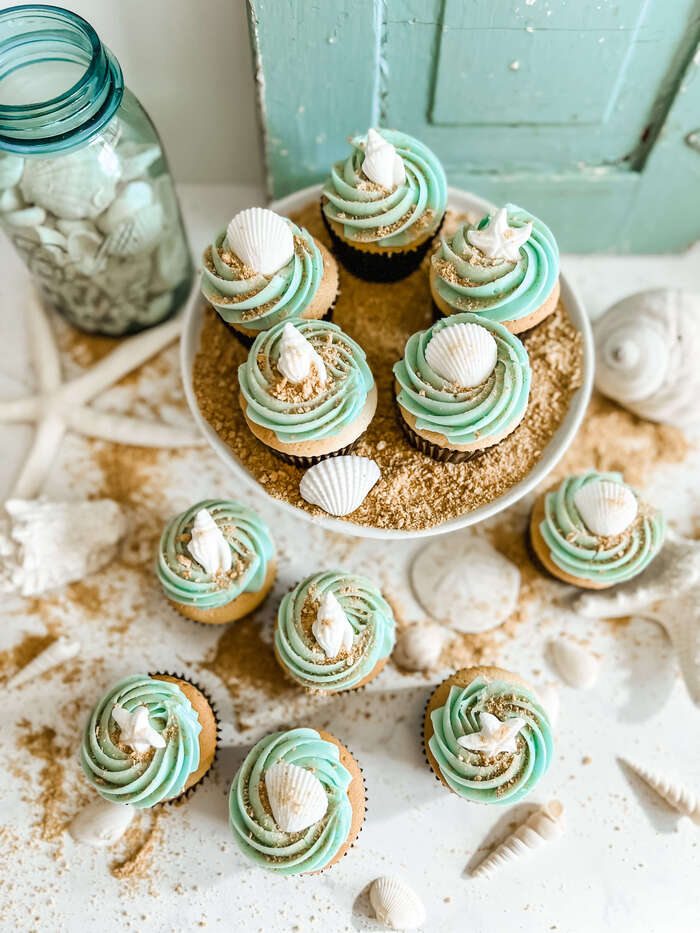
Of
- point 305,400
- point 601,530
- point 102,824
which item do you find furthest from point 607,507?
point 102,824

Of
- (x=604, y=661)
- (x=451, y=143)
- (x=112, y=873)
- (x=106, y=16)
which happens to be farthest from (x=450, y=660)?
(x=106, y=16)

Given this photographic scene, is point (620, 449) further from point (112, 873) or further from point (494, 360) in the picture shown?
point (112, 873)

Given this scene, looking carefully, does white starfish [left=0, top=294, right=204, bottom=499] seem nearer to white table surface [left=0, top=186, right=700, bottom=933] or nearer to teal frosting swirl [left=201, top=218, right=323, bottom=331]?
white table surface [left=0, top=186, right=700, bottom=933]

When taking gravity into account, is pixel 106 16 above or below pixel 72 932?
above

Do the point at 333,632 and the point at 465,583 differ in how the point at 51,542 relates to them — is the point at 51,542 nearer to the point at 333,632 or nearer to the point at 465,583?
the point at 333,632

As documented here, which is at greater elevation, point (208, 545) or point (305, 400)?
point (305, 400)
